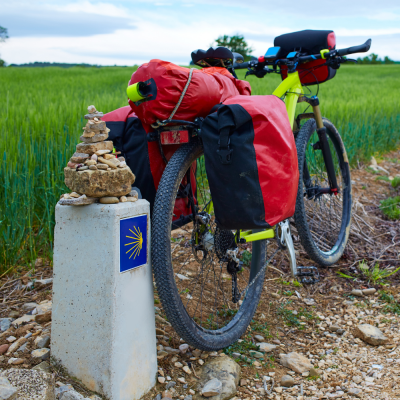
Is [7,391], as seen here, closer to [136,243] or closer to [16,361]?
[16,361]

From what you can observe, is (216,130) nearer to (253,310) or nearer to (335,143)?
(253,310)

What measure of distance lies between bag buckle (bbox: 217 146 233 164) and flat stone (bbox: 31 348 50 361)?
1.10 meters

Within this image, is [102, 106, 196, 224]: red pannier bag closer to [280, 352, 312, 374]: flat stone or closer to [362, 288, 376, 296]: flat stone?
[280, 352, 312, 374]: flat stone

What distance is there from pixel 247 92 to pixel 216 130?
662 mm

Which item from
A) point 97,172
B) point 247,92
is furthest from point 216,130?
point 247,92

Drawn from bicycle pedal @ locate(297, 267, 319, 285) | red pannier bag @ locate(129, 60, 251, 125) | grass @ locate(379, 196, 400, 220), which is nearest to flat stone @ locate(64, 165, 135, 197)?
red pannier bag @ locate(129, 60, 251, 125)

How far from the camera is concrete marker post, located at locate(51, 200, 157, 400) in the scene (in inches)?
56.8

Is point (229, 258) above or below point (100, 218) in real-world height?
below

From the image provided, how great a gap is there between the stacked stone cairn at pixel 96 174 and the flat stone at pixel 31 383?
0.63m

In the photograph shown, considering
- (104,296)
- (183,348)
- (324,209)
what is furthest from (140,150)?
(324,209)

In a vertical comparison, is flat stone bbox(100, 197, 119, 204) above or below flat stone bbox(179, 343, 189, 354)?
above

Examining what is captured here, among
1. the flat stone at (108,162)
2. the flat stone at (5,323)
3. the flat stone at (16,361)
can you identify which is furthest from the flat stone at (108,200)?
the flat stone at (5,323)

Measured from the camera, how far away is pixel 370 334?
6.91 ft

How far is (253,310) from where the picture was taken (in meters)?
2.14
